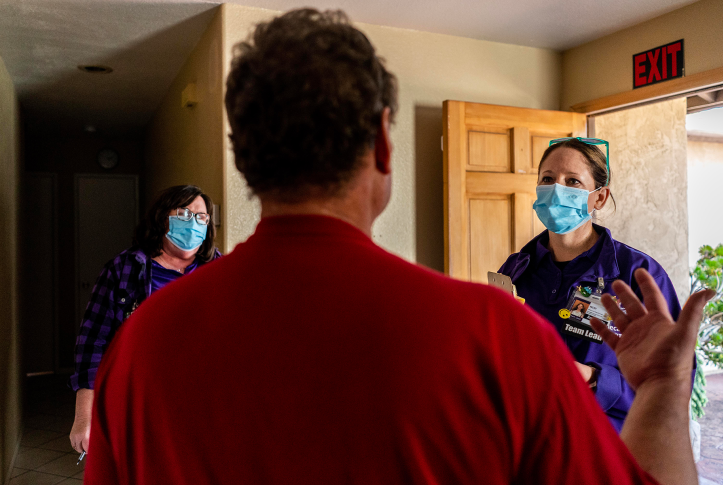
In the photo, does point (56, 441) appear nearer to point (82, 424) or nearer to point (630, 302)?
point (82, 424)

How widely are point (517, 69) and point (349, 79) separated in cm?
336

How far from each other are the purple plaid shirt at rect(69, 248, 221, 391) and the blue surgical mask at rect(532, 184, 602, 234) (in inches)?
56.8

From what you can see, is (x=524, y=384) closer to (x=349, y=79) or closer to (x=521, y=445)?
(x=521, y=445)

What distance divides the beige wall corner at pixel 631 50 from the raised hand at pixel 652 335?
8.72 feet

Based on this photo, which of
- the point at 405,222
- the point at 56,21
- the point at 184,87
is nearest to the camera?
the point at 56,21

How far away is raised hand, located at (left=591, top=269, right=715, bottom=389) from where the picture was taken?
25.4 inches

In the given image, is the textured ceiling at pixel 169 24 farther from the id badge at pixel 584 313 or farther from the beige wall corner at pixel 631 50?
the id badge at pixel 584 313

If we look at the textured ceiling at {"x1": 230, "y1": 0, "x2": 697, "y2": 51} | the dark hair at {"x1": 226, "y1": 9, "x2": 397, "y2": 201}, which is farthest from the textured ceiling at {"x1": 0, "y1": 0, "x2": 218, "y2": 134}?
the dark hair at {"x1": 226, "y1": 9, "x2": 397, "y2": 201}

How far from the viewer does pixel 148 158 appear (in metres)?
6.15

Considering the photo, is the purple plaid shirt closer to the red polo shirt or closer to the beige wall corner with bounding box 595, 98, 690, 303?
the red polo shirt

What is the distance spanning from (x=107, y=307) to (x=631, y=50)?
306 cm

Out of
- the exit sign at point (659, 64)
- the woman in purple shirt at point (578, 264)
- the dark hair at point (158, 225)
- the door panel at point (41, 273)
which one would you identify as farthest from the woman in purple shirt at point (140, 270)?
the door panel at point (41, 273)

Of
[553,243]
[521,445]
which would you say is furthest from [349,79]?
[553,243]

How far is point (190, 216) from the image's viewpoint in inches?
88.4
